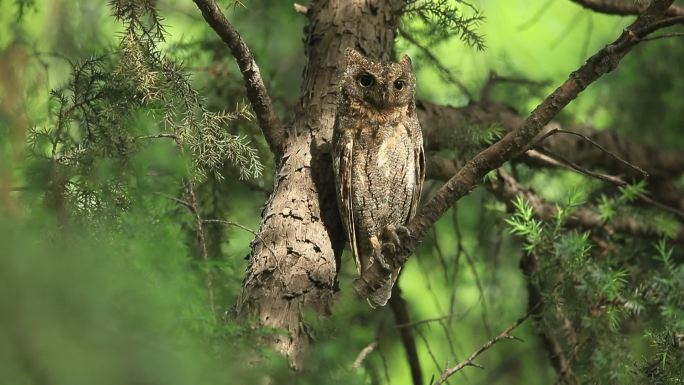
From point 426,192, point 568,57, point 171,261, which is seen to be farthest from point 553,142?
point 171,261

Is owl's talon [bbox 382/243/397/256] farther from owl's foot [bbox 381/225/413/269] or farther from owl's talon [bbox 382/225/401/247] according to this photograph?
owl's talon [bbox 382/225/401/247]

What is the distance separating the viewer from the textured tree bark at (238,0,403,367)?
2307 mm

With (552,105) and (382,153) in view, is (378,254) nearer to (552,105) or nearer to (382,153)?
(382,153)

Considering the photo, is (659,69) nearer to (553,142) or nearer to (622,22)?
(622,22)

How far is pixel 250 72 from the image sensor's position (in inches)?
103

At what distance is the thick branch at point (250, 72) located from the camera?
7.82ft

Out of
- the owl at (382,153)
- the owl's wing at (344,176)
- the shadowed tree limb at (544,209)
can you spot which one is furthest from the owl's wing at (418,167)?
the owl's wing at (344,176)

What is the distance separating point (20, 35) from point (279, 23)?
151 centimetres

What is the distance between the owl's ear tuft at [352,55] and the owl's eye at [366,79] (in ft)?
0.23

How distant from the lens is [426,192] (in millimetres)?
4102

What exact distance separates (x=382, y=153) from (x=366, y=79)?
34 centimetres

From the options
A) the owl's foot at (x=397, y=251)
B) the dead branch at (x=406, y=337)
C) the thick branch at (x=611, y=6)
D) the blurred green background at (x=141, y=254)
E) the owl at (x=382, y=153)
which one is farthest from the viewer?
the thick branch at (x=611, y=6)

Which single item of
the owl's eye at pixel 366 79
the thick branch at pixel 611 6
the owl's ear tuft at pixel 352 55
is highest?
the thick branch at pixel 611 6

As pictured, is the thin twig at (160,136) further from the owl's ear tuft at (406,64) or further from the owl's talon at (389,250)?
the owl's ear tuft at (406,64)
